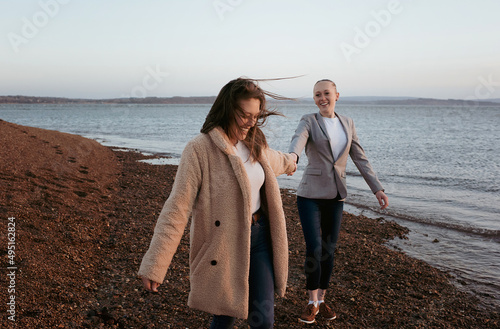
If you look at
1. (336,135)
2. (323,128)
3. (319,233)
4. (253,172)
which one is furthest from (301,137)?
(253,172)

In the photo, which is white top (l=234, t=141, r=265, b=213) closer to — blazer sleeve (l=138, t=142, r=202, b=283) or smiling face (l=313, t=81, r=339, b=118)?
blazer sleeve (l=138, t=142, r=202, b=283)

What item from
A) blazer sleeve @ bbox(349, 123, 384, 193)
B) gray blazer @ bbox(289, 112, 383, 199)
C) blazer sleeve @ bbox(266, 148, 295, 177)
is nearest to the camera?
blazer sleeve @ bbox(266, 148, 295, 177)

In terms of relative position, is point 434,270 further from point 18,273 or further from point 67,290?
point 18,273

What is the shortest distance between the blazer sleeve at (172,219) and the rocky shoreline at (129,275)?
6.44 ft

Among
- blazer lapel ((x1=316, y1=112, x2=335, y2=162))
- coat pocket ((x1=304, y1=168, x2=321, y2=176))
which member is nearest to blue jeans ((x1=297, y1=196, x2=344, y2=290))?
coat pocket ((x1=304, y1=168, x2=321, y2=176))

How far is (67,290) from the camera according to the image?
440cm

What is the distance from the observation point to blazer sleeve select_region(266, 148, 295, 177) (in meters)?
2.98

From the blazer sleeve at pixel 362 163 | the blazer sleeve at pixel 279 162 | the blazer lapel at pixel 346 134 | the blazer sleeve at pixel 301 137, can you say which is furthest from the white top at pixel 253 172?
the blazer sleeve at pixel 362 163

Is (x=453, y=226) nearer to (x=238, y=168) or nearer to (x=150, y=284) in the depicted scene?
Result: (x=238, y=168)

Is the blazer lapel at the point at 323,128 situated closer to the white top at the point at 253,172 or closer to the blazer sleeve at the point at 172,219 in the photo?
the white top at the point at 253,172

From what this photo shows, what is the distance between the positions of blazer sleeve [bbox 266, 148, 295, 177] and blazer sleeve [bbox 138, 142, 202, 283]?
0.68 metres

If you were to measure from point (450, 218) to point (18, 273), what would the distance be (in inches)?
387

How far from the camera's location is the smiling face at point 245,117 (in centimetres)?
257

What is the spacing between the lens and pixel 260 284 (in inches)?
102
